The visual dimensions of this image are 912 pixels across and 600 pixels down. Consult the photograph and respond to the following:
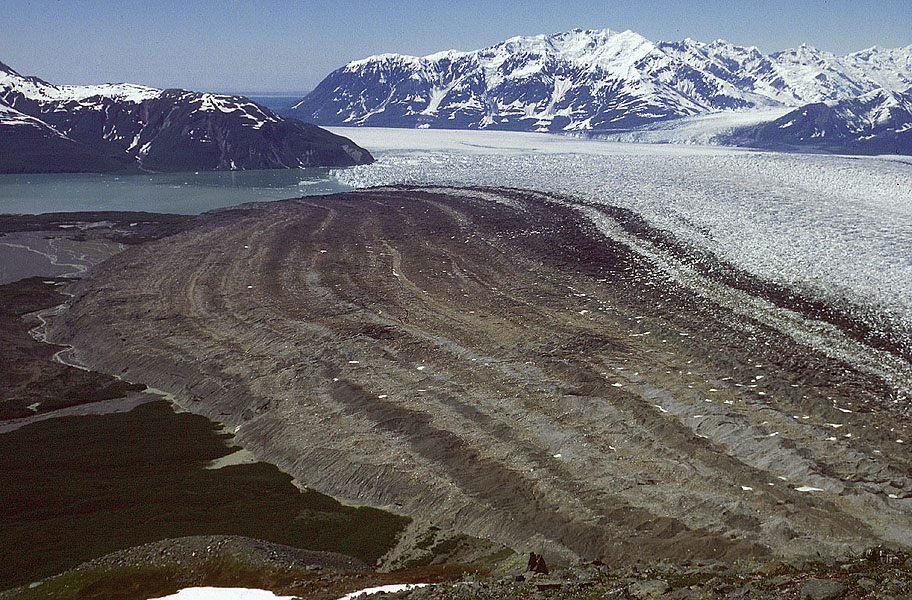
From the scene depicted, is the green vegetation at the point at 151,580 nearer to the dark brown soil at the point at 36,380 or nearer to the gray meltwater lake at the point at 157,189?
the dark brown soil at the point at 36,380

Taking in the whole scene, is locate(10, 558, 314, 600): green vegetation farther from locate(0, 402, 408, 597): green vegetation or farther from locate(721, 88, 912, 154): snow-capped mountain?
locate(721, 88, 912, 154): snow-capped mountain

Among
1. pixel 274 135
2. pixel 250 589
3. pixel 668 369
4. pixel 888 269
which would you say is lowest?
pixel 250 589

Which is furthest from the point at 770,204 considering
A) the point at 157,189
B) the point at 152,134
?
the point at 152,134

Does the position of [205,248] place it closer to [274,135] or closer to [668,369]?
[668,369]

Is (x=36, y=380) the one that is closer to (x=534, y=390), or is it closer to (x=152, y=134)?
(x=534, y=390)

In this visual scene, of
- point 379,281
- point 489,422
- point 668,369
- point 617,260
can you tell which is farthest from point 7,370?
point 617,260

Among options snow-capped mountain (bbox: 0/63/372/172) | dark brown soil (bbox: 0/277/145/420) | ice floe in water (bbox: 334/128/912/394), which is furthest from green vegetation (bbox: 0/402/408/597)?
snow-capped mountain (bbox: 0/63/372/172)
